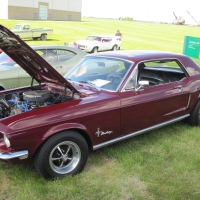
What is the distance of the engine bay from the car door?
2.55 feet

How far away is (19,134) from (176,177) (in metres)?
2.01

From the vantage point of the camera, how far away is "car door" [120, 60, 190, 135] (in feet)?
12.7

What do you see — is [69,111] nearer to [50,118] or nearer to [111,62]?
[50,118]

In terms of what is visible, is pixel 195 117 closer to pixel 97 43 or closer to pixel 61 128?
pixel 61 128

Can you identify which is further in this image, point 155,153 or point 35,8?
point 35,8

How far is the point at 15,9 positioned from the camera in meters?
48.9

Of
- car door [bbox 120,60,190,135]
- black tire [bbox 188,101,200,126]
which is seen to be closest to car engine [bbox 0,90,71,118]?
car door [bbox 120,60,190,135]

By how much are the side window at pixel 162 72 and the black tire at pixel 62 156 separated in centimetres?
202

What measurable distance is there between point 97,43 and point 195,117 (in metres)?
15.2

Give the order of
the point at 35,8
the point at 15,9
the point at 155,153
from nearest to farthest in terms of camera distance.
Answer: the point at 155,153 → the point at 15,9 → the point at 35,8

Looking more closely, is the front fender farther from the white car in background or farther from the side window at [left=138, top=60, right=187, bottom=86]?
the white car in background

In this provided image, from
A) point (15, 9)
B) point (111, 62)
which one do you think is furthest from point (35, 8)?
point (111, 62)

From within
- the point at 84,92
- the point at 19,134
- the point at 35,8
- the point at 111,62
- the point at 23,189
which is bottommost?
the point at 23,189

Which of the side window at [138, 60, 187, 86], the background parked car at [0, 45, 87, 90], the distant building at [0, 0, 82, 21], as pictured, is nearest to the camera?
the side window at [138, 60, 187, 86]
